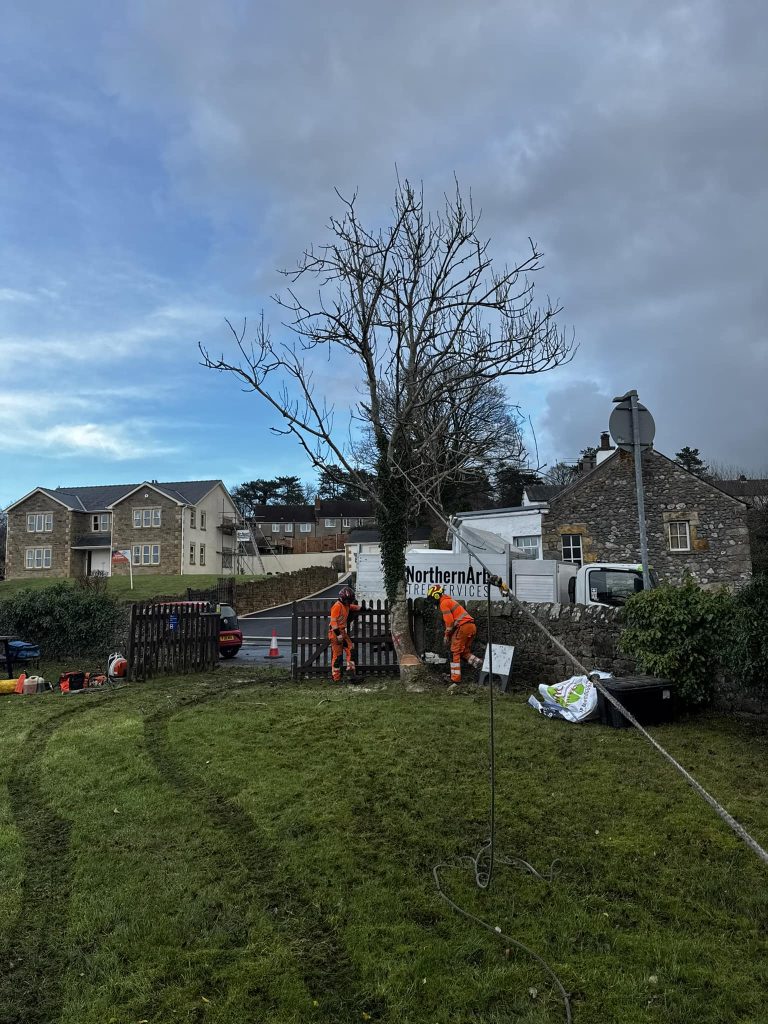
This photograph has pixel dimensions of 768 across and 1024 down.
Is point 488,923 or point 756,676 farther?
point 756,676

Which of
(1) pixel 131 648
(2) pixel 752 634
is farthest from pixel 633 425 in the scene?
(1) pixel 131 648

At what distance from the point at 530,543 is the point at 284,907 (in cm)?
2569

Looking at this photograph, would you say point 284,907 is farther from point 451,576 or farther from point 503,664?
point 451,576

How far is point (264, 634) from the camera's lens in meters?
25.6

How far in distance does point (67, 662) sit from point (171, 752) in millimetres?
11197

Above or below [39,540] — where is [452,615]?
below

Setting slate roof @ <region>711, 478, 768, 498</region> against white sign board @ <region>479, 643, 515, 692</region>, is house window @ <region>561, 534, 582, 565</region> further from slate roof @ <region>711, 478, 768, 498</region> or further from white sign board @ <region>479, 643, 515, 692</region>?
slate roof @ <region>711, 478, 768, 498</region>

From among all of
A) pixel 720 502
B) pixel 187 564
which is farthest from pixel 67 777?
pixel 187 564

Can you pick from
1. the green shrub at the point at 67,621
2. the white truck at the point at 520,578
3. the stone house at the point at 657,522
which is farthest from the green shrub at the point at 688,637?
the stone house at the point at 657,522

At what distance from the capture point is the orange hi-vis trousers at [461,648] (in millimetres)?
11242

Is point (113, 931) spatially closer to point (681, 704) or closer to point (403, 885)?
point (403, 885)

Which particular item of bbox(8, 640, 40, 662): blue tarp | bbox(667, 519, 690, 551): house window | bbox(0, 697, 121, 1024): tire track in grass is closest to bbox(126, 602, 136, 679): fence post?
bbox(8, 640, 40, 662): blue tarp

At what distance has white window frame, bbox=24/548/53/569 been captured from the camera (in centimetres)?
5294

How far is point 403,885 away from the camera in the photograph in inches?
161
